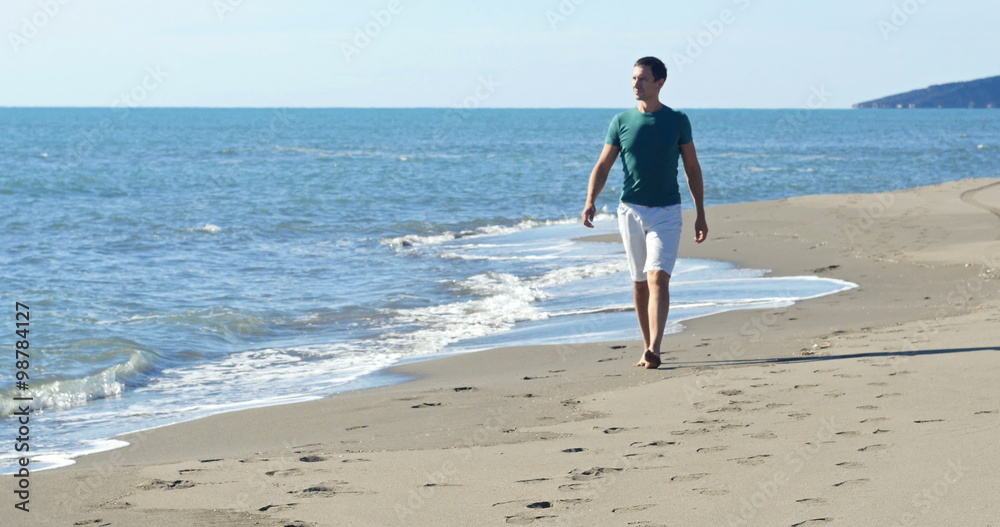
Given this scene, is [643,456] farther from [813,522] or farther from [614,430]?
[813,522]

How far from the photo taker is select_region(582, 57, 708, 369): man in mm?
5820

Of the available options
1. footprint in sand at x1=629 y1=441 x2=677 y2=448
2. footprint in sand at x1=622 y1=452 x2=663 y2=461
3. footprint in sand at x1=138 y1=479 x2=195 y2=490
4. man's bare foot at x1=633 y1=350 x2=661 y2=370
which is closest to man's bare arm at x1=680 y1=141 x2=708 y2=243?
man's bare foot at x1=633 y1=350 x2=661 y2=370

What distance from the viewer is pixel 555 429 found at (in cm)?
477

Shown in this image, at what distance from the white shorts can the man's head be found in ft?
2.30

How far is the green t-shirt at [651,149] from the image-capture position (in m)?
5.82

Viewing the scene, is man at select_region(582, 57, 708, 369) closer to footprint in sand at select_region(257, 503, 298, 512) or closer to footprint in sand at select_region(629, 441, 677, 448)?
footprint in sand at select_region(629, 441, 677, 448)

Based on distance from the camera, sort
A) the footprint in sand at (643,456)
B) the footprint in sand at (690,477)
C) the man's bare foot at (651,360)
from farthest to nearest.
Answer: the man's bare foot at (651,360), the footprint in sand at (643,456), the footprint in sand at (690,477)

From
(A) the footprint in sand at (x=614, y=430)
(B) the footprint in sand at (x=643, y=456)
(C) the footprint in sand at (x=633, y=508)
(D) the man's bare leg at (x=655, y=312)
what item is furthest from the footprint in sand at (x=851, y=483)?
(D) the man's bare leg at (x=655, y=312)

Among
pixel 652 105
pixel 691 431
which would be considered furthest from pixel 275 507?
pixel 652 105

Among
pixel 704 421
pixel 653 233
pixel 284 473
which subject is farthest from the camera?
pixel 653 233

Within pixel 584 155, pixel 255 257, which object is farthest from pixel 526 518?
pixel 584 155

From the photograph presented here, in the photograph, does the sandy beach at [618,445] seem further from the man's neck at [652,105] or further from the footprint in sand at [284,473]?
the man's neck at [652,105]

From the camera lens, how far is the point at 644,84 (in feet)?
18.9

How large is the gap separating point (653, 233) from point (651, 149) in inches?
20.9
